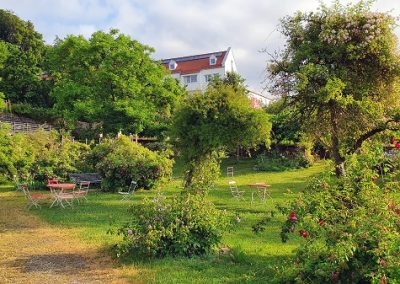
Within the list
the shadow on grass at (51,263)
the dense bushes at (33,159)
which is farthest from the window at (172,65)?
the shadow on grass at (51,263)

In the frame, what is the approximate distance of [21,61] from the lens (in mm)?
42594

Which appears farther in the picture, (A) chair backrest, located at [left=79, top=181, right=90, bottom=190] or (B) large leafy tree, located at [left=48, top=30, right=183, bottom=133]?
(B) large leafy tree, located at [left=48, top=30, right=183, bottom=133]

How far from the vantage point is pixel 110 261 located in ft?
23.0

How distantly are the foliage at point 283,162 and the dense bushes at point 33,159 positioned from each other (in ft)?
37.5

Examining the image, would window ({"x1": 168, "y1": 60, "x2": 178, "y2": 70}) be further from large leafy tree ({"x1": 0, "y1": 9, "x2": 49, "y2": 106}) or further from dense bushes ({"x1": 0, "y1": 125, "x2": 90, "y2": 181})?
dense bushes ({"x1": 0, "y1": 125, "x2": 90, "y2": 181})

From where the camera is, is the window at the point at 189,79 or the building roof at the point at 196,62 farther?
the window at the point at 189,79

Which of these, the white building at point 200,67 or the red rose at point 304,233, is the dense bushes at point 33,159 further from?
the white building at point 200,67

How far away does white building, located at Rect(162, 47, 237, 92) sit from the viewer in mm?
55372

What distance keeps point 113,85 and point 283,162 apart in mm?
12973

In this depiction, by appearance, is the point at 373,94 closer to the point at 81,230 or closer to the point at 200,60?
the point at 81,230

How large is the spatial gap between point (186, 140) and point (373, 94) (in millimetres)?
5644

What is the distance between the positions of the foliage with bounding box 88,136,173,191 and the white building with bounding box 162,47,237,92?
38.0 meters

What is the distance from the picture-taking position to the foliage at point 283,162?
26031 millimetres

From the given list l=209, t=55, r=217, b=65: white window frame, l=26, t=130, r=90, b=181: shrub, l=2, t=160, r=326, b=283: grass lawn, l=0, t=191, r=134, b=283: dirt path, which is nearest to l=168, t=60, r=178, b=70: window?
l=209, t=55, r=217, b=65: white window frame
